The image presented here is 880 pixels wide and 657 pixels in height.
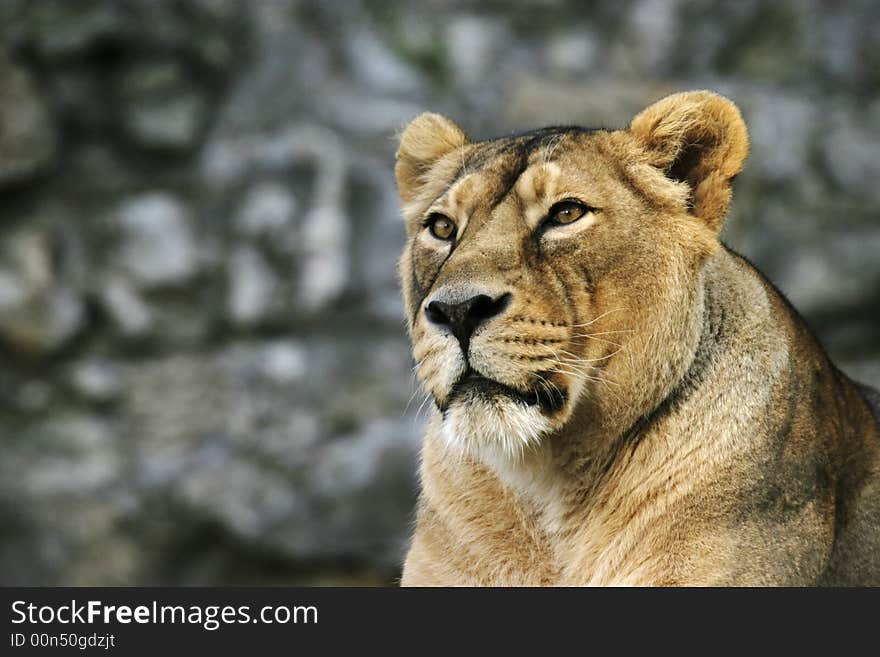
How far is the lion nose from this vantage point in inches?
139

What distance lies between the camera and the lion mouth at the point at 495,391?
356 cm

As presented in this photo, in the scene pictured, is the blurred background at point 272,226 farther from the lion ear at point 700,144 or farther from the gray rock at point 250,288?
the lion ear at point 700,144

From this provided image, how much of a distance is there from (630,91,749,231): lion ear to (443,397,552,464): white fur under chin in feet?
2.79

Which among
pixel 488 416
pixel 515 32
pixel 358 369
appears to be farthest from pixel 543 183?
pixel 515 32

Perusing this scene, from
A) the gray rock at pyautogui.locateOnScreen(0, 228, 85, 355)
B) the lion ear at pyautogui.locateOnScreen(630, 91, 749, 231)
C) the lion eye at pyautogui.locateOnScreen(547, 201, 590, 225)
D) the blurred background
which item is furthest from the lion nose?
the gray rock at pyautogui.locateOnScreen(0, 228, 85, 355)

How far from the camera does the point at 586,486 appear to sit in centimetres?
391

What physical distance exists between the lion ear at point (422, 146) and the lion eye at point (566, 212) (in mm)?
922

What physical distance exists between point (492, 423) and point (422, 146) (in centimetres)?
150

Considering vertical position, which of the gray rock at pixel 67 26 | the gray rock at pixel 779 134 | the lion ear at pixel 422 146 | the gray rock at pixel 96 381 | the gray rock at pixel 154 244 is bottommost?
the gray rock at pixel 96 381

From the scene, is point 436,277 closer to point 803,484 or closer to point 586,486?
point 586,486

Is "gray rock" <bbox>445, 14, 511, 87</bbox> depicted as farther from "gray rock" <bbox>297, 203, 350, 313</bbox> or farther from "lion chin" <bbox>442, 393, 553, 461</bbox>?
"lion chin" <bbox>442, 393, 553, 461</bbox>

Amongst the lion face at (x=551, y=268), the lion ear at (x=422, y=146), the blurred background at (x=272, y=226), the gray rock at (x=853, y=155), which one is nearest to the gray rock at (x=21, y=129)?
the blurred background at (x=272, y=226)

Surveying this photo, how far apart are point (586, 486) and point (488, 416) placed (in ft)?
1.73

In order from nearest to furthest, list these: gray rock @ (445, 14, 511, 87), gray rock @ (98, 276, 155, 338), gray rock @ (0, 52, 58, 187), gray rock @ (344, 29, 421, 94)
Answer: gray rock @ (0, 52, 58, 187)
gray rock @ (98, 276, 155, 338)
gray rock @ (445, 14, 511, 87)
gray rock @ (344, 29, 421, 94)
